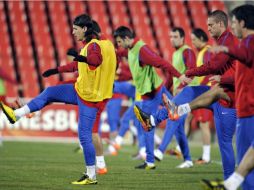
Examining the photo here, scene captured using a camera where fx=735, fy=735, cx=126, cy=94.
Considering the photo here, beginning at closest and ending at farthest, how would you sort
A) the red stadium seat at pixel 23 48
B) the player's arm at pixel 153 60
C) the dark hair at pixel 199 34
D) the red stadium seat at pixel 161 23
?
the player's arm at pixel 153 60
the dark hair at pixel 199 34
the red stadium seat at pixel 23 48
the red stadium seat at pixel 161 23

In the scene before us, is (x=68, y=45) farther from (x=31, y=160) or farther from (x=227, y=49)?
(x=227, y=49)

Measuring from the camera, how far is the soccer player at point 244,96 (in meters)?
6.77

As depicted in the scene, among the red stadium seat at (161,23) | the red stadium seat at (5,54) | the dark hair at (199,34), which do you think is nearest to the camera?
the dark hair at (199,34)

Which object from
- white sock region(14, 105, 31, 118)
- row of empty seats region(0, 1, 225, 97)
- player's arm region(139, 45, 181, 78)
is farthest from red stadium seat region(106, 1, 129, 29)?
white sock region(14, 105, 31, 118)

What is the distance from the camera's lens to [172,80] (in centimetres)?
1309

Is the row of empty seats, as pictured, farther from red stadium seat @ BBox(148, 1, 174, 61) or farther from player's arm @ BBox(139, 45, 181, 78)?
player's arm @ BBox(139, 45, 181, 78)

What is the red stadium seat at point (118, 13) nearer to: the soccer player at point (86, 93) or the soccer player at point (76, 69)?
the soccer player at point (76, 69)

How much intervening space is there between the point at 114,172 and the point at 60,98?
209 centimetres

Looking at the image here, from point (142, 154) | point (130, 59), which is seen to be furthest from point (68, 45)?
point (130, 59)

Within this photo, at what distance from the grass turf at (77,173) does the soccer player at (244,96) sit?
216 cm

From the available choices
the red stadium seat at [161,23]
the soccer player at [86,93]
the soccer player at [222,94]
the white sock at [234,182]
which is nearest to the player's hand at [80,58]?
the soccer player at [86,93]

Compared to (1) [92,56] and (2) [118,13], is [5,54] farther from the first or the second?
(1) [92,56]

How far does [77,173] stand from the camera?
1096 cm

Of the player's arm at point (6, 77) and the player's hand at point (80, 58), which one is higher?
the player's arm at point (6, 77)
